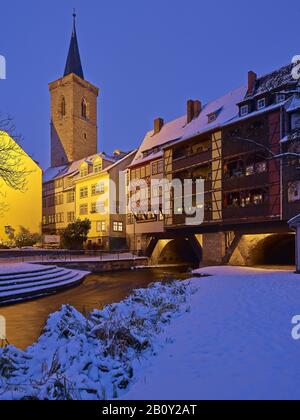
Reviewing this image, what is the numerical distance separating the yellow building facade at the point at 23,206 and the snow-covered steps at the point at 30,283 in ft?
86.4

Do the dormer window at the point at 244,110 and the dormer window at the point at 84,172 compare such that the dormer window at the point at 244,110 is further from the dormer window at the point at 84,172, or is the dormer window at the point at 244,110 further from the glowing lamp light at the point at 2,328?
the dormer window at the point at 84,172

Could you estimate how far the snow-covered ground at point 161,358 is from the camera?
171 inches

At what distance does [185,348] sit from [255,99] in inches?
1072

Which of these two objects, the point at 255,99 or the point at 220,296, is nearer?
the point at 220,296

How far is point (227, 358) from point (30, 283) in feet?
46.8

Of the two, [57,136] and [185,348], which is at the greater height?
[57,136]

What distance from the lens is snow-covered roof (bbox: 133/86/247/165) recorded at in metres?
32.8

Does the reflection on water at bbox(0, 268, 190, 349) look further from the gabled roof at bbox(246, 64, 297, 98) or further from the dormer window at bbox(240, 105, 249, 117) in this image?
the gabled roof at bbox(246, 64, 297, 98)

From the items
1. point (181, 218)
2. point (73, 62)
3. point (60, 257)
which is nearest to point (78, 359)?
point (181, 218)

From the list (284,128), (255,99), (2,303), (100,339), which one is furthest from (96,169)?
(100,339)

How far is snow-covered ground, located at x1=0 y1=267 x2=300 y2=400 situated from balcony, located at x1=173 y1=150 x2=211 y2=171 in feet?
78.4

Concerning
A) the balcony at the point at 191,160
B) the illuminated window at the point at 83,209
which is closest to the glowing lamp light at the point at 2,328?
the balcony at the point at 191,160

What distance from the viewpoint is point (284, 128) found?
25.6 m

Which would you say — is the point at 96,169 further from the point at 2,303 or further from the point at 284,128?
the point at 2,303
